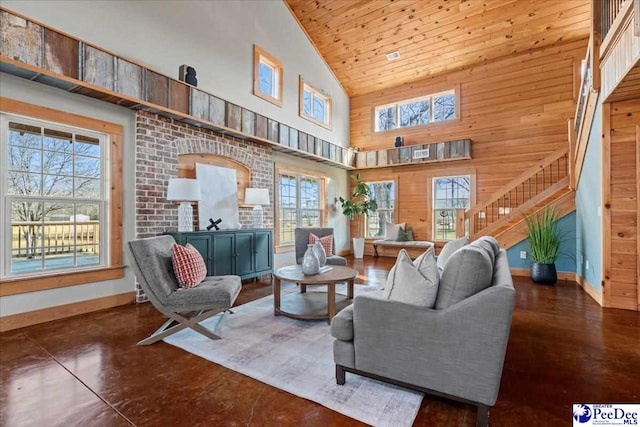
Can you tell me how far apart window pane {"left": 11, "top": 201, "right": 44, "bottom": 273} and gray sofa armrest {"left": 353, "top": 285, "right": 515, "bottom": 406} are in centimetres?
338

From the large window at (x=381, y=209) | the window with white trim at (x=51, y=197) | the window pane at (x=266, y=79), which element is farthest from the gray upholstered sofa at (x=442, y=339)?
the large window at (x=381, y=209)

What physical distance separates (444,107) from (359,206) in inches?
120

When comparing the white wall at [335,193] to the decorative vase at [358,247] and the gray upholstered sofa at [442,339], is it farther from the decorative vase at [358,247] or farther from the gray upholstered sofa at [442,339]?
the gray upholstered sofa at [442,339]

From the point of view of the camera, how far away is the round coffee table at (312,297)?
2994mm

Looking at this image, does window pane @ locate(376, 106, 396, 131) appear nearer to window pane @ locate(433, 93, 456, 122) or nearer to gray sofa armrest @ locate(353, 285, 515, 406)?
window pane @ locate(433, 93, 456, 122)

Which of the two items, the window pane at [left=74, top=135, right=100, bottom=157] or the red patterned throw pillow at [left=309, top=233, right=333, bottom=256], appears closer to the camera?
the window pane at [left=74, top=135, right=100, bottom=157]

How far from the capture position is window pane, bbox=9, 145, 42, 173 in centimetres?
302

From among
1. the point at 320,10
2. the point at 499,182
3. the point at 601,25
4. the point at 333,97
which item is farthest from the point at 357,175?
the point at 601,25

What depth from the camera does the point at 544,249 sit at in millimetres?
4758

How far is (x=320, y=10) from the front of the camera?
614 centimetres

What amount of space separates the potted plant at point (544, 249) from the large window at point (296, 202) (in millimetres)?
4205

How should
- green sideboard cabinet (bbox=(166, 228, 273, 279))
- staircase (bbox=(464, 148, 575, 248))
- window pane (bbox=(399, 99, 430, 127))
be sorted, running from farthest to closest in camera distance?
window pane (bbox=(399, 99, 430, 127)), staircase (bbox=(464, 148, 575, 248)), green sideboard cabinet (bbox=(166, 228, 273, 279))

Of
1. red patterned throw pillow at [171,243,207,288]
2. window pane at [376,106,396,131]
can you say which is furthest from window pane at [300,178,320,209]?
red patterned throw pillow at [171,243,207,288]

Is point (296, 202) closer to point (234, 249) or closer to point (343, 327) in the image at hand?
point (234, 249)
